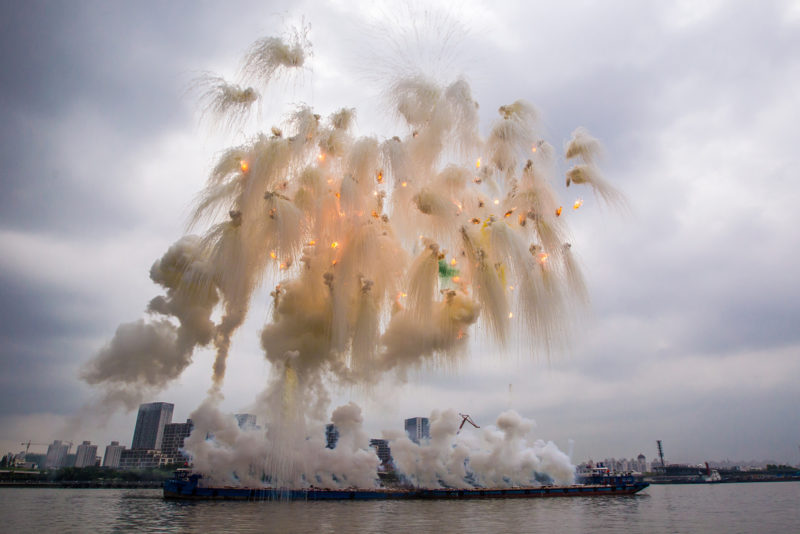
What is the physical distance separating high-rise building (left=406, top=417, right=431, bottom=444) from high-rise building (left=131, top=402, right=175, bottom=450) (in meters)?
34.1

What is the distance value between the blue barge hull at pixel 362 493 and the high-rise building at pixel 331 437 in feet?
16.0

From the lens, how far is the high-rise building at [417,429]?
66.4 metres

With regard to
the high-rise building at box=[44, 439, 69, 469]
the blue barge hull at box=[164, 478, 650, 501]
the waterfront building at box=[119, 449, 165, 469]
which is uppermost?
the high-rise building at box=[44, 439, 69, 469]

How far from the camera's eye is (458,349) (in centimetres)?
1691

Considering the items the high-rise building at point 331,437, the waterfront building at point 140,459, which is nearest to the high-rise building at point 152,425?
the waterfront building at point 140,459

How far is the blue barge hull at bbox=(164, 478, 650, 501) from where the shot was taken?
44.7 meters

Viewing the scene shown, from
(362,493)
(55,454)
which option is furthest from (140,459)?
(55,454)

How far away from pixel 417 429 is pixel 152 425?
133ft

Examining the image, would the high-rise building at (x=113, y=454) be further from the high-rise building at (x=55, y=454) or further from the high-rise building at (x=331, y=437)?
the high-rise building at (x=55, y=454)

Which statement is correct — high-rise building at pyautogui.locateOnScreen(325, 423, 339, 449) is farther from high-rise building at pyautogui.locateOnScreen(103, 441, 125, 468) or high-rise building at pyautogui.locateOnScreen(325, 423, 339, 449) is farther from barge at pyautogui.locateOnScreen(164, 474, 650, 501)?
high-rise building at pyautogui.locateOnScreen(103, 441, 125, 468)

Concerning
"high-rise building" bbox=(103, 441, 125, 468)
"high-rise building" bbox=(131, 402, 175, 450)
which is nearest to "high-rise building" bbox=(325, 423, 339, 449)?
"high-rise building" bbox=(131, 402, 175, 450)

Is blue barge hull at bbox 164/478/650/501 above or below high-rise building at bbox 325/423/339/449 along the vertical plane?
below

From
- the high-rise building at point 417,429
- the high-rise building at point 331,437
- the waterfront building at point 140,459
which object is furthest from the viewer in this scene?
the high-rise building at point 417,429

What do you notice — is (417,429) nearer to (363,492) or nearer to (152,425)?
(363,492)
